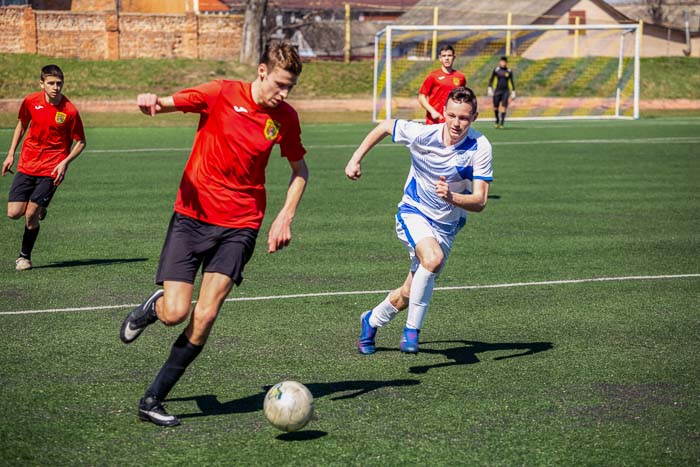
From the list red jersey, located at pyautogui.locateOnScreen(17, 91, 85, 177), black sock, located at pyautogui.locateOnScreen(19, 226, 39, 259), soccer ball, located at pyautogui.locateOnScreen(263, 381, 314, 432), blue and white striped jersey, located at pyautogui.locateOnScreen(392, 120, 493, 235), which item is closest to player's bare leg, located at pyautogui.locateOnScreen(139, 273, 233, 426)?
soccer ball, located at pyautogui.locateOnScreen(263, 381, 314, 432)

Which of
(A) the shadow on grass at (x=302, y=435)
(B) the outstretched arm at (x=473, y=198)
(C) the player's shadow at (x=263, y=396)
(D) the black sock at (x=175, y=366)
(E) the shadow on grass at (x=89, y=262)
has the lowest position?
(E) the shadow on grass at (x=89, y=262)

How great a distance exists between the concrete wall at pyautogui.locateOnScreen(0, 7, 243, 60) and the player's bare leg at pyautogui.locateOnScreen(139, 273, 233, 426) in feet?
154

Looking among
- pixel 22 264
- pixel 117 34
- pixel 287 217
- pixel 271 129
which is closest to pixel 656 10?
pixel 117 34

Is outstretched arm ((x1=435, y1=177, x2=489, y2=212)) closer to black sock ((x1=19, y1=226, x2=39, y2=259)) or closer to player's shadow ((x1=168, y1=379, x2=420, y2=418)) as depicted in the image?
player's shadow ((x1=168, y1=379, x2=420, y2=418))

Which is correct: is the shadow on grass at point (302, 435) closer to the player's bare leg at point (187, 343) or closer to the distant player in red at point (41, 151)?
the player's bare leg at point (187, 343)

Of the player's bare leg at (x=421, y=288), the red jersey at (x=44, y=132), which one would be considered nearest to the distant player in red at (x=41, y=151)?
the red jersey at (x=44, y=132)

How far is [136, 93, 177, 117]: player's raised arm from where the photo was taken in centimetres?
550

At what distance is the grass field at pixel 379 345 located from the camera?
217 inches

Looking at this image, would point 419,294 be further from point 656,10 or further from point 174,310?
point 656,10

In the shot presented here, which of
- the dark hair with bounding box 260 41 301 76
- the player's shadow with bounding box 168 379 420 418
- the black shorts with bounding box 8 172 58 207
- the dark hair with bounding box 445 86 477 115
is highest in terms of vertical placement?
the dark hair with bounding box 260 41 301 76

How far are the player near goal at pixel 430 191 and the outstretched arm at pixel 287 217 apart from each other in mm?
971

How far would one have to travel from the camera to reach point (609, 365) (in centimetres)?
721

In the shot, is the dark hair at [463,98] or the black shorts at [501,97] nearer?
the dark hair at [463,98]

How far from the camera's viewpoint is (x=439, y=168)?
24.2 ft
